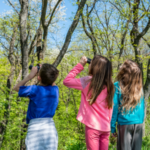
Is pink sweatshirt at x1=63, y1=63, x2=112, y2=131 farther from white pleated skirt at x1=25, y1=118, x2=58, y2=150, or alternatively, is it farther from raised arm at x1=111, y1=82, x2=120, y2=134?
white pleated skirt at x1=25, y1=118, x2=58, y2=150

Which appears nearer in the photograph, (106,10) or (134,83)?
(134,83)

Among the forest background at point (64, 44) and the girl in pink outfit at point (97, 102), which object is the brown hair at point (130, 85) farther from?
→ the forest background at point (64, 44)

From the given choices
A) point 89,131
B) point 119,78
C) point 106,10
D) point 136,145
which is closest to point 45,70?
point 89,131

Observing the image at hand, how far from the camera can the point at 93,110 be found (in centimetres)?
186

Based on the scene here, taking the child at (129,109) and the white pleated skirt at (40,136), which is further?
the child at (129,109)

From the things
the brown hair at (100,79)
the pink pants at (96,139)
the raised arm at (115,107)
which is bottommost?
the pink pants at (96,139)

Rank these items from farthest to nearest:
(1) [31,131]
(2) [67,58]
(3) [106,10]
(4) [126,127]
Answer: (2) [67,58] → (3) [106,10] → (4) [126,127] → (1) [31,131]

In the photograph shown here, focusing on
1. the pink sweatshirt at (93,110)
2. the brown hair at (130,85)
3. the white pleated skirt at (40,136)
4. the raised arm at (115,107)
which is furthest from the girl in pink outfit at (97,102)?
the white pleated skirt at (40,136)

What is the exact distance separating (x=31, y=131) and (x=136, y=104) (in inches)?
51.1

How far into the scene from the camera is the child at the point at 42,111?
1717mm

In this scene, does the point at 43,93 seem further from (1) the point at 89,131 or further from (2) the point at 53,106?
(1) the point at 89,131

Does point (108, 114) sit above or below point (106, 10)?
below

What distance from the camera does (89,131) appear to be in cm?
181

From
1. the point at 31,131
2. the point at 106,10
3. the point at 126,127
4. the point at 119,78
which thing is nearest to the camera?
the point at 31,131
